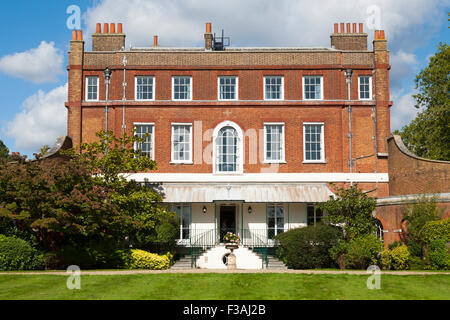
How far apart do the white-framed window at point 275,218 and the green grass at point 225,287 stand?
10345mm

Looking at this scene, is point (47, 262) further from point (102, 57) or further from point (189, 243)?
point (102, 57)

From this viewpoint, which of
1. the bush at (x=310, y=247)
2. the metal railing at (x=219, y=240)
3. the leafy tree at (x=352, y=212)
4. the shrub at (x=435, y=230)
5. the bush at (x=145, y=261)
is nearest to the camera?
the shrub at (x=435, y=230)

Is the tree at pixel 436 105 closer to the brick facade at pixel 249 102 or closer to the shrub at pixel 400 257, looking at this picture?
the brick facade at pixel 249 102

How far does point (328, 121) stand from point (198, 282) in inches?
633

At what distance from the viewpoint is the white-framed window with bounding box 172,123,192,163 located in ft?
93.5

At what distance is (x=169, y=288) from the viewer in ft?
47.1

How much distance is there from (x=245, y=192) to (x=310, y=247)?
5627mm

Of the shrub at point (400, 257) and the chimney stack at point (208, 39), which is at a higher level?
the chimney stack at point (208, 39)

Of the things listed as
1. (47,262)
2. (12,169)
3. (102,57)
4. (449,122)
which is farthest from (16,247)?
(449,122)

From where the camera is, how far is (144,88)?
95.6 feet

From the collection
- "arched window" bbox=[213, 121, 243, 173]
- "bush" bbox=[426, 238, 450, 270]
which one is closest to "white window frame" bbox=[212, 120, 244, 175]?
"arched window" bbox=[213, 121, 243, 173]

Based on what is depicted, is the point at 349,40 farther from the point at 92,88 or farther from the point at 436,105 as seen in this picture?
the point at 92,88

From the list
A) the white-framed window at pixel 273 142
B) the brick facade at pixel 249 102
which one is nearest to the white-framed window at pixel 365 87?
the brick facade at pixel 249 102

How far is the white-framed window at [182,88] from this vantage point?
29047 mm
